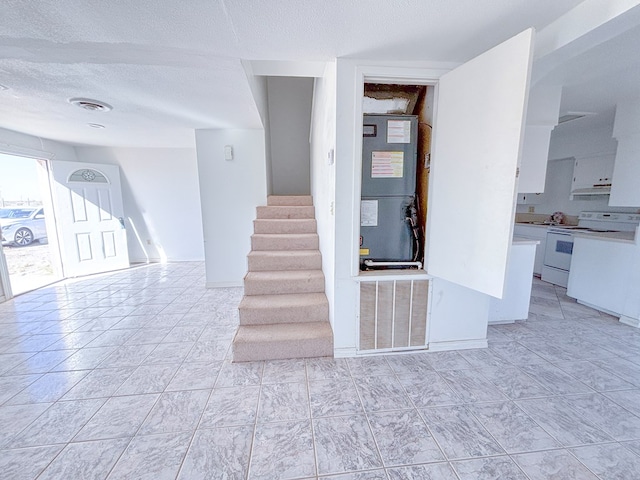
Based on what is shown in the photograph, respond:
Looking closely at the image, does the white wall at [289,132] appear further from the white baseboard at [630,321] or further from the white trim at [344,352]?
the white baseboard at [630,321]

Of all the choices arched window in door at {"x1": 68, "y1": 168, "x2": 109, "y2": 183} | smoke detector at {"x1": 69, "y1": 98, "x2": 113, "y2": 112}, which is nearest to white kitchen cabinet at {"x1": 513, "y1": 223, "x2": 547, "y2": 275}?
smoke detector at {"x1": 69, "y1": 98, "x2": 113, "y2": 112}

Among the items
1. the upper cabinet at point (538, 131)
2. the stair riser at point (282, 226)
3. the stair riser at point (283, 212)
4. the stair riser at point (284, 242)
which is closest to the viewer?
the upper cabinet at point (538, 131)

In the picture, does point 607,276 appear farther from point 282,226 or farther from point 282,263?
point 282,226

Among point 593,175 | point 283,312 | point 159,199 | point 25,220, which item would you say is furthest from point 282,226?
point 25,220

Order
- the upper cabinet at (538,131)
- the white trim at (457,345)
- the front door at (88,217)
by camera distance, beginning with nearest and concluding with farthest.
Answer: the white trim at (457,345) < the upper cabinet at (538,131) < the front door at (88,217)

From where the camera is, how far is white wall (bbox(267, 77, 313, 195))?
421 centimetres

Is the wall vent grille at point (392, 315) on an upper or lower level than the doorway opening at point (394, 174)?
lower

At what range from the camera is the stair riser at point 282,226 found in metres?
3.13

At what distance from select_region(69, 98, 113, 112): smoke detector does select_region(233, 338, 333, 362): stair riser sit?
2602 mm

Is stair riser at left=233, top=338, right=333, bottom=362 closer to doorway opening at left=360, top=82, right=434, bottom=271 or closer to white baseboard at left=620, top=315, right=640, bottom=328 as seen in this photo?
doorway opening at left=360, top=82, right=434, bottom=271

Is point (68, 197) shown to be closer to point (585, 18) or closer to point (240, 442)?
point (240, 442)

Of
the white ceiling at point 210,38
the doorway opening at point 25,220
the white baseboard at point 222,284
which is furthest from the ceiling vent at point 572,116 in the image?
the doorway opening at point 25,220

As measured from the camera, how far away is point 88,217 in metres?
4.25

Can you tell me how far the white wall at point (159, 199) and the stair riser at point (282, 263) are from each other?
9.95ft
